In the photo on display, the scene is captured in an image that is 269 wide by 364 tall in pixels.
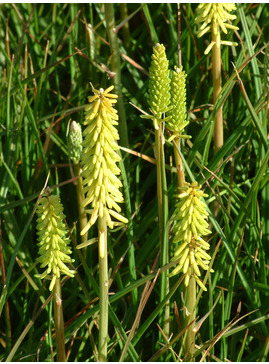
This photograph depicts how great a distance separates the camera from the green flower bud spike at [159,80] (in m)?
1.56

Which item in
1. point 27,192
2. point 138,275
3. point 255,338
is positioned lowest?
point 255,338

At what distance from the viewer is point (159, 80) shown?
1.58 meters

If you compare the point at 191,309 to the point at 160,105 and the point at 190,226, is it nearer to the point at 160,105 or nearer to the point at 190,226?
the point at 190,226

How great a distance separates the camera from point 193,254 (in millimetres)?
1535

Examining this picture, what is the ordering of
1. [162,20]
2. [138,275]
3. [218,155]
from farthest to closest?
[162,20] < [138,275] < [218,155]

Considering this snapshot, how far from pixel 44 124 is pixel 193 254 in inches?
61.1

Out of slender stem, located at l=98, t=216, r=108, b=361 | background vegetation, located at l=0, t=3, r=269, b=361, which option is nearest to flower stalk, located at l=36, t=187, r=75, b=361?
slender stem, located at l=98, t=216, r=108, b=361

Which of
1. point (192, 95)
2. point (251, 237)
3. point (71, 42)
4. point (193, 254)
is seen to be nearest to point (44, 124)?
point (71, 42)

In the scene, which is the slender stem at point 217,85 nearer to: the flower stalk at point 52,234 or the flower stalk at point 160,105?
the flower stalk at point 160,105

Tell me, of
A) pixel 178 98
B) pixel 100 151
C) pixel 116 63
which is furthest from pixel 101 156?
pixel 116 63

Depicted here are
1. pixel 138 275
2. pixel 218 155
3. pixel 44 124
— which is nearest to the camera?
pixel 218 155

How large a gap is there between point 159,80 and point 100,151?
1.10 ft

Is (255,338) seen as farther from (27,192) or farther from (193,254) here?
(27,192)

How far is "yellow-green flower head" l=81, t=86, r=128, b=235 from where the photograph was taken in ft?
4.57
